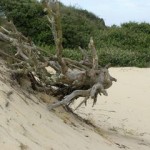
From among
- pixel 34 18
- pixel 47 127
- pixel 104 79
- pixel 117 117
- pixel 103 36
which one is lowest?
pixel 47 127

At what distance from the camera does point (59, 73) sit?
6.71 metres

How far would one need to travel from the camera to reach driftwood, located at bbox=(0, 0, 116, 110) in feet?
21.6

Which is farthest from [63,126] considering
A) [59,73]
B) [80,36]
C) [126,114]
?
[80,36]

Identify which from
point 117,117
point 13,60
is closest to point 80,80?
point 13,60

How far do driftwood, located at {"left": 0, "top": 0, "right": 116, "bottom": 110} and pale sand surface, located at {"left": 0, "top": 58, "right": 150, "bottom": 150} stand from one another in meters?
0.24

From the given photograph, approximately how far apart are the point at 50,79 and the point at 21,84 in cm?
39

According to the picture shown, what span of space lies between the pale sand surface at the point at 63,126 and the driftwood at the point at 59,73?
0.78 ft

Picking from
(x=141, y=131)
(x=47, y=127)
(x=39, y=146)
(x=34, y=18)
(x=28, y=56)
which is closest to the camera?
(x=39, y=146)

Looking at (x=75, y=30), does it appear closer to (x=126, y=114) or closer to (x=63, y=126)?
(x=126, y=114)

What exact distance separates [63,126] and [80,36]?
15.6 meters

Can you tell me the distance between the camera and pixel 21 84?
265 inches

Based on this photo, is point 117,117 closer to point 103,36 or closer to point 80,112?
point 80,112

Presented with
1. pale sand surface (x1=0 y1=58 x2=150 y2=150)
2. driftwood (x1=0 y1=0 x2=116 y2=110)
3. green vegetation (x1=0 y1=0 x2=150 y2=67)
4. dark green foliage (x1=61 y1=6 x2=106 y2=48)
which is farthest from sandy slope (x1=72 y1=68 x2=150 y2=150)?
dark green foliage (x1=61 y1=6 x2=106 y2=48)

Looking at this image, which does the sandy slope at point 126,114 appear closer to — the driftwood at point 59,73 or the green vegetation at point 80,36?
the driftwood at point 59,73
